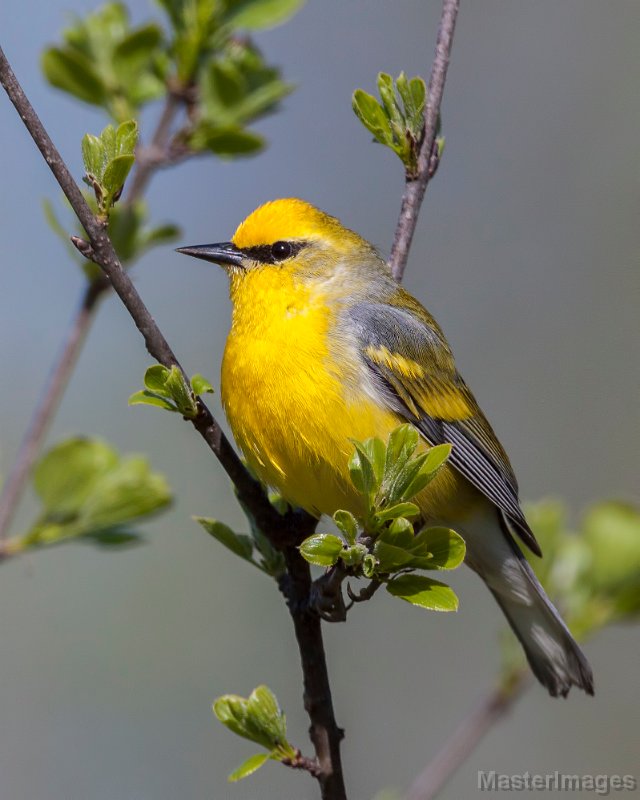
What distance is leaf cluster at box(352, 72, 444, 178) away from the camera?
297cm

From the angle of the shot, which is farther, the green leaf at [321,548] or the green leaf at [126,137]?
the green leaf at [321,548]

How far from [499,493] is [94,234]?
6.99 ft

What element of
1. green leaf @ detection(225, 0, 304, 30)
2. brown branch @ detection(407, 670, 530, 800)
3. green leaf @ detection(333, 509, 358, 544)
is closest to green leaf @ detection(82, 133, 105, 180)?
green leaf @ detection(333, 509, 358, 544)

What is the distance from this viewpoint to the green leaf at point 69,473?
288 cm

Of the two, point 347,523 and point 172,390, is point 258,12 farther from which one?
point 347,523

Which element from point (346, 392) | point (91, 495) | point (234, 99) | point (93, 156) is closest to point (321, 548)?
point (91, 495)

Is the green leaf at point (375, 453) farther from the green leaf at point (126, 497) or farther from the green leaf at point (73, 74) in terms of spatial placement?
the green leaf at point (73, 74)

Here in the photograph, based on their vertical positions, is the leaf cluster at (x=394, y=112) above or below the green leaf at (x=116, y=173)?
above

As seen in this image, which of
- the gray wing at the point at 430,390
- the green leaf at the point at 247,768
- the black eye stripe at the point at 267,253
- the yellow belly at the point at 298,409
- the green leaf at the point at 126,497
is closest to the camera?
the green leaf at the point at 247,768

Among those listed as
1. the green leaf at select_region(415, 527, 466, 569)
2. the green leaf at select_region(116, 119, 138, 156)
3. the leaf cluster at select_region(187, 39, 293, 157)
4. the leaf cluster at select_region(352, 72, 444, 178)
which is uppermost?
the leaf cluster at select_region(187, 39, 293, 157)

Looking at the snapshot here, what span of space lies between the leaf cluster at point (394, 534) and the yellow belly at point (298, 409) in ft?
2.72

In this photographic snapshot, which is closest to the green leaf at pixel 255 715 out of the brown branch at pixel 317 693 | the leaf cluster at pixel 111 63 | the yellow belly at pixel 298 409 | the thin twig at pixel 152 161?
the brown branch at pixel 317 693

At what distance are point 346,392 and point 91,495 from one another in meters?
1.03

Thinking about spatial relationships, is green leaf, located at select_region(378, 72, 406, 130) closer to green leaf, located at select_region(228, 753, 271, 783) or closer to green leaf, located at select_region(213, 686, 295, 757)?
green leaf, located at select_region(213, 686, 295, 757)
